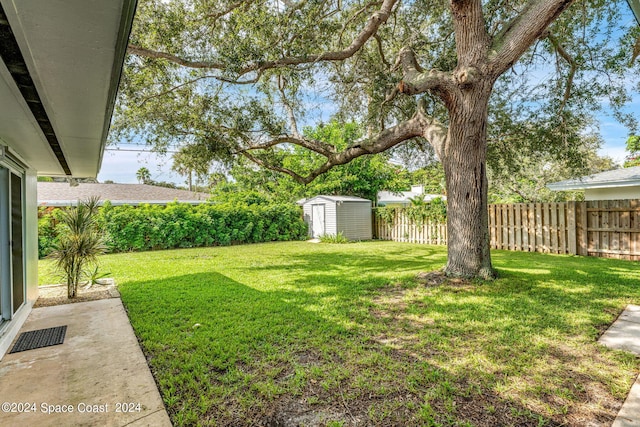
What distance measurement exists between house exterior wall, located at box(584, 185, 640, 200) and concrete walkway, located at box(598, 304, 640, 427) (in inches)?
319

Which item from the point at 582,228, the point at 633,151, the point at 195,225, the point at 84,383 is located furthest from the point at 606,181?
the point at 195,225

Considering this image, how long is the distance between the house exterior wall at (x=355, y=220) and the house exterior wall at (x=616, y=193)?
30.1 feet

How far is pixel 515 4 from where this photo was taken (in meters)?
7.77

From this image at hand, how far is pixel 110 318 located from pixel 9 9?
460cm

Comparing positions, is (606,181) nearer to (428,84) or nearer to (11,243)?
(428,84)

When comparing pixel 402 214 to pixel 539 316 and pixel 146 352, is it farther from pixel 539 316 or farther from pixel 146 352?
pixel 146 352

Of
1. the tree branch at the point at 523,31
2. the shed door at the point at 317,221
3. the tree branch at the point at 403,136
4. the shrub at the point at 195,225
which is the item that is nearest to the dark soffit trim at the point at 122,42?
the tree branch at the point at 403,136

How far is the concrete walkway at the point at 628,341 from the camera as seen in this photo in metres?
2.22

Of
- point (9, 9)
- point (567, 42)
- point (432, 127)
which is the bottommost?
point (9, 9)

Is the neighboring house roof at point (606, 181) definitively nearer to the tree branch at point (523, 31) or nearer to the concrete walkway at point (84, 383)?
the tree branch at point (523, 31)

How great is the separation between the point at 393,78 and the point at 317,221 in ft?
32.0

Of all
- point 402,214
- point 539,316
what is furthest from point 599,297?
point 402,214

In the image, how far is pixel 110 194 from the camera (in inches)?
754

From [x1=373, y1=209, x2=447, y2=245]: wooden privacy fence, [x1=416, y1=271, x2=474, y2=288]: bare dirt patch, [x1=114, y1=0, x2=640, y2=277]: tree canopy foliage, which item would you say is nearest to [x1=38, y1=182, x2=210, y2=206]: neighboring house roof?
[x1=114, y1=0, x2=640, y2=277]: tree canopy foliage
